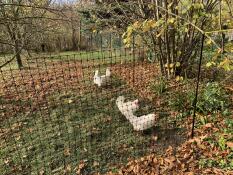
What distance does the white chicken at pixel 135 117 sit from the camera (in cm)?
423

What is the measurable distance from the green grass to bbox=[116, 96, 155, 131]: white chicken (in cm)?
17

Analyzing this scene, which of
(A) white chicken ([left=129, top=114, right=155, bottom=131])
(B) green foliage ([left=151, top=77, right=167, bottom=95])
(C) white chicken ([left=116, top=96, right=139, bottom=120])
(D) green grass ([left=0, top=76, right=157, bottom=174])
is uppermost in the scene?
(B) green foliage ([left=151, top=77, right=167, bottom=95])

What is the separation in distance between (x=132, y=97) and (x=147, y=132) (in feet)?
4.28

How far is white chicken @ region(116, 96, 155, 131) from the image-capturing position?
4.23 metres

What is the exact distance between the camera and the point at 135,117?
445cm

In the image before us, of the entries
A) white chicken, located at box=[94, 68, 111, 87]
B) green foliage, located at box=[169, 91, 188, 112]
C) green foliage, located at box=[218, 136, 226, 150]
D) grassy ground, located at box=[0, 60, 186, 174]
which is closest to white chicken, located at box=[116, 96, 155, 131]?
grassy ground, located at box=[0, 60, 186, 174]

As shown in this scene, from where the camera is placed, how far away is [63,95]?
5.98 m

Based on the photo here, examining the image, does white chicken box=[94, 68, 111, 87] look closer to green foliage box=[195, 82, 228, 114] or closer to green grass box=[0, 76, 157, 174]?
green grass box=[0, 76, 157, 174]

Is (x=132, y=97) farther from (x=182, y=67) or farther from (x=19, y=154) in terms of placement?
(x=19, y=154)

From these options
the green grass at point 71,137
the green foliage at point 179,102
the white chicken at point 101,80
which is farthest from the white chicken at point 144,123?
the white chicken at point 101,80

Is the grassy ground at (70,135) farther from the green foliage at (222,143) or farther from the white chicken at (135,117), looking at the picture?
the green foliage at (222,143)

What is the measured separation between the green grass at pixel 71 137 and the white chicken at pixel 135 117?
0.55 ft

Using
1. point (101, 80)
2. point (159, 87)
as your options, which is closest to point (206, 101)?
point (159, 87)

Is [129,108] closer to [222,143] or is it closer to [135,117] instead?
[135,117]
